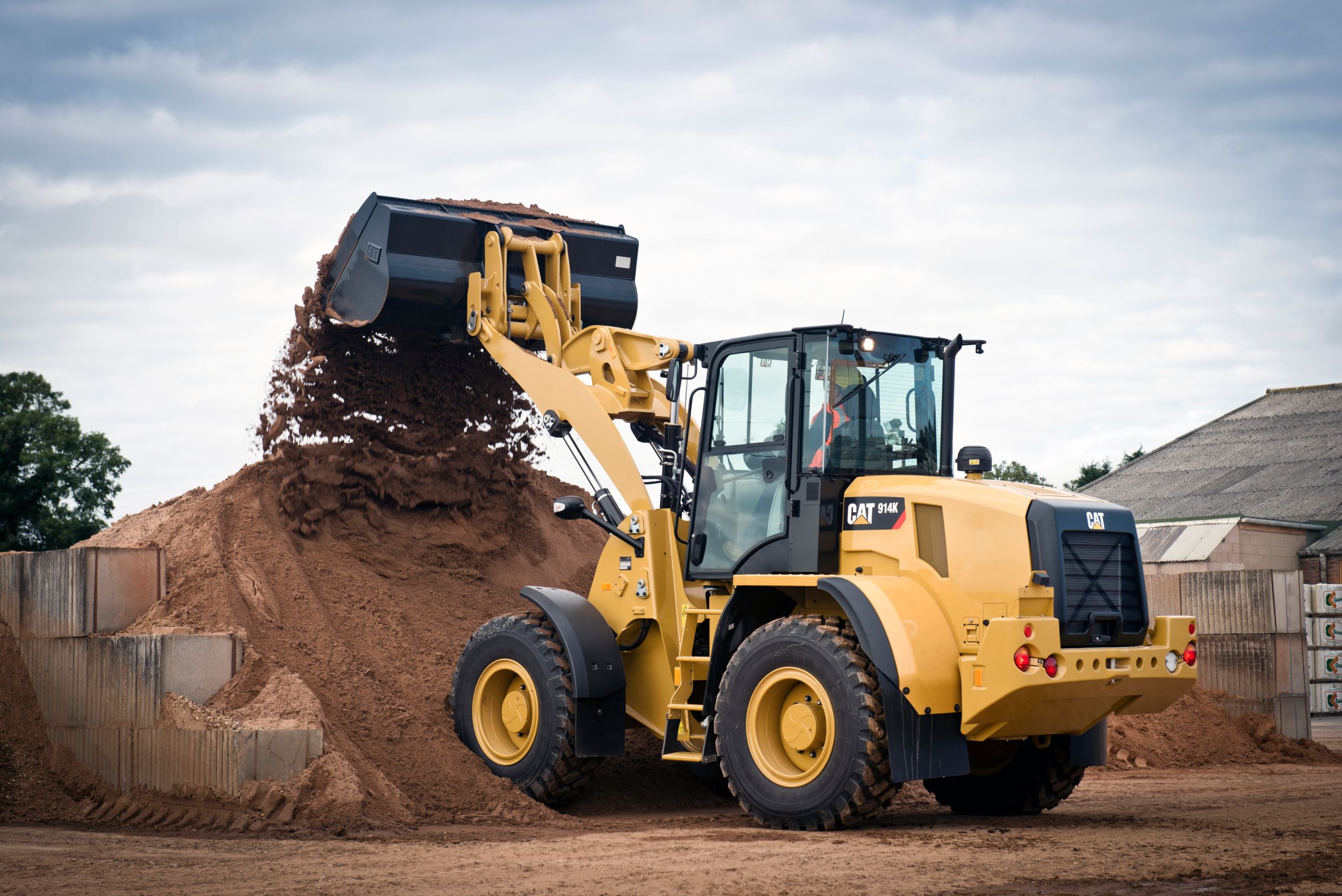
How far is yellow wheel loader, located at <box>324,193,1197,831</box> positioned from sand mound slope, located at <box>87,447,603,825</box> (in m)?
0.55

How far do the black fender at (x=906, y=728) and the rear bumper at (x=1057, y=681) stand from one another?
142 millimetres

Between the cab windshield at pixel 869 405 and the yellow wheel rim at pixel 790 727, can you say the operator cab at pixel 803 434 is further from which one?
the yellow wheel rim at pixel 790 727

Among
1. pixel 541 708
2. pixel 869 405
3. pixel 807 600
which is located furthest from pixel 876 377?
pixel 541 708

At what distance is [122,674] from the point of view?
37.5ft

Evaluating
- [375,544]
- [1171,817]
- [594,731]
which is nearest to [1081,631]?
[1171,817]

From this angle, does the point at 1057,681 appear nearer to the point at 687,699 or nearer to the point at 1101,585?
the point at 1101,585

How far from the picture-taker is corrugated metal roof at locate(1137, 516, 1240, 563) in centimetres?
2678

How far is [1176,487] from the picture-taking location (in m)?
33.6

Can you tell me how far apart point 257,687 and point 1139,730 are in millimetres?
9084

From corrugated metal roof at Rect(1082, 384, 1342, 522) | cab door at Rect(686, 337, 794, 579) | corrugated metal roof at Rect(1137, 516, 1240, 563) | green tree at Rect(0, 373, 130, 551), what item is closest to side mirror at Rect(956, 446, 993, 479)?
cab door at Rect(686, 337, 794, 579)

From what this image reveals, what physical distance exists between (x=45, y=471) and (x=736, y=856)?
1289 inches

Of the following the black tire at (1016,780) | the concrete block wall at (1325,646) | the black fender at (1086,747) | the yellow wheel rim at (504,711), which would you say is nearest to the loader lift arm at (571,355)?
the yellow wheel rim at (504,711)

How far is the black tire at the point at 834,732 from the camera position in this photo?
8680 mm

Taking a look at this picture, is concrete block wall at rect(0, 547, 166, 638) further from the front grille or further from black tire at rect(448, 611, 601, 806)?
the front grille
